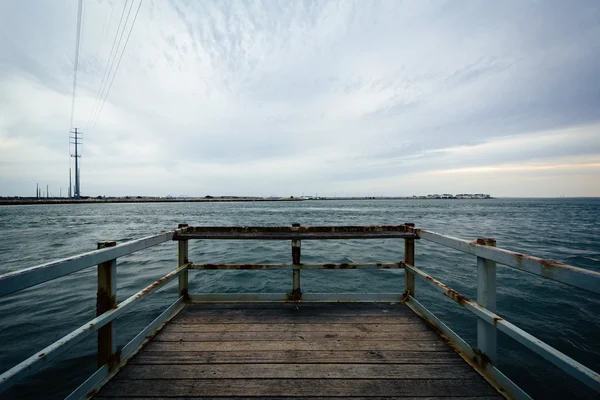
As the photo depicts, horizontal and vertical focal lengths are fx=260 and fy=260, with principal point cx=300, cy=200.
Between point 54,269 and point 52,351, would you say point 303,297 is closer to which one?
point 52,351

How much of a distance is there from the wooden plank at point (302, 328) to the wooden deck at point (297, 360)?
0.04ft

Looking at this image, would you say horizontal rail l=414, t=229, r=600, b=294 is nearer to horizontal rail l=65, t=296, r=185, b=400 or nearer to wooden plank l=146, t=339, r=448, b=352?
wooden plank l=146, t=339, r=448, b=352

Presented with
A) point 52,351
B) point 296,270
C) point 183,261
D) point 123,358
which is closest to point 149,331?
point 123,358

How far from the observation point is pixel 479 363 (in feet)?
7.93

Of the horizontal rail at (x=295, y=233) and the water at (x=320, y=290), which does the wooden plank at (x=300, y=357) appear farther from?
the water at (x=320, y=290)

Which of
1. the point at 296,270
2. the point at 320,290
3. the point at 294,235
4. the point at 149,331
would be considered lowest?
the point at 320,290

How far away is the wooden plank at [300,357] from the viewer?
102 inches

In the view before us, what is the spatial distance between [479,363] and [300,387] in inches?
66.1

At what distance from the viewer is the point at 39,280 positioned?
163 cm

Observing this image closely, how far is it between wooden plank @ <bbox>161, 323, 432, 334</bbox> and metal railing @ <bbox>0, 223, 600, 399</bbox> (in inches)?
9.4

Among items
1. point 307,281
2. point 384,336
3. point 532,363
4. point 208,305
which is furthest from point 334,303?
point 307,281

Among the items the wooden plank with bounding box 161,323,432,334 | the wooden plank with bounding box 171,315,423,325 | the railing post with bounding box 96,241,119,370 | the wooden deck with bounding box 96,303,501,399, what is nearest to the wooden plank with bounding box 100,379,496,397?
the wooden deck with bounding box 96,303,501,399

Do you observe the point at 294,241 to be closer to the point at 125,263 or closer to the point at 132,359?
the point at 132,359

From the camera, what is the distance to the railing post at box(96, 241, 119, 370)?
7.34 ft
